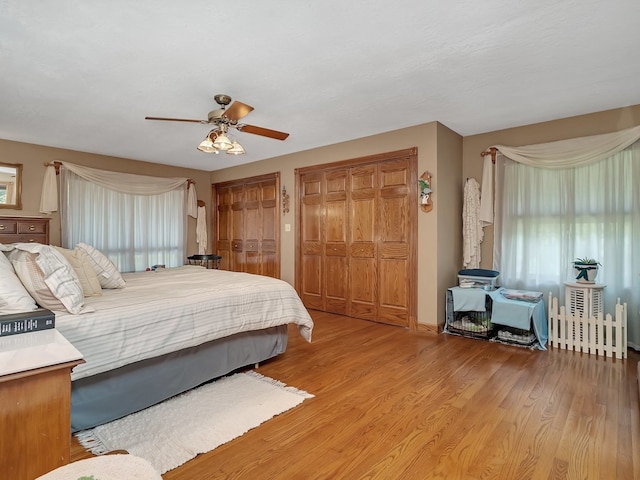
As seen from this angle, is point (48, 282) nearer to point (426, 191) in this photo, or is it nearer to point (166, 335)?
point (166, 335)

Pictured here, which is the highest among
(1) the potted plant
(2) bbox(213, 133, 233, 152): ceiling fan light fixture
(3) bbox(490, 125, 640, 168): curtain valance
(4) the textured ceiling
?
(4) the textured ceiling

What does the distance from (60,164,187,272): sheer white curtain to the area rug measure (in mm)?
4054

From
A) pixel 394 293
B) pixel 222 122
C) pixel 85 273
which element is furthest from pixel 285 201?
pixel 85 273

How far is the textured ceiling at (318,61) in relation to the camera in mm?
1981

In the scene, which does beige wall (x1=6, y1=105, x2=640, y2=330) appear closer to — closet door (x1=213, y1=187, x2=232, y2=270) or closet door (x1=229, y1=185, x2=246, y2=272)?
closet door (x1=229, y1=185, x2=246, y2=272)

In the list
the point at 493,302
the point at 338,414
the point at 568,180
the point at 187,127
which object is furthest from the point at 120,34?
the point at 568,180

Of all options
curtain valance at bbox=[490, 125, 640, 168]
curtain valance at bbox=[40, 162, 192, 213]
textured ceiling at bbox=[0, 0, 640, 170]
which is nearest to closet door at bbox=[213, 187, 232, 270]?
curtain valance at bbox=[40, 162, 192, 213]

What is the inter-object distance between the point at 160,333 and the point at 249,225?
4196mm

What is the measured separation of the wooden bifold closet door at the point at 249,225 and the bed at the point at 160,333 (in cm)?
274

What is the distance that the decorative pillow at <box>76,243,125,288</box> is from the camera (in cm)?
265

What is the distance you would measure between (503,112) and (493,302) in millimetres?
2022

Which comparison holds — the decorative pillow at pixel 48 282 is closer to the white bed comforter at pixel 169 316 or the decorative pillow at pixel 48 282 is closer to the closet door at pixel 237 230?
the white bed comforter at pixel 169 316

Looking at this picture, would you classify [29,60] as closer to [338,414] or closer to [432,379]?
[338,414]

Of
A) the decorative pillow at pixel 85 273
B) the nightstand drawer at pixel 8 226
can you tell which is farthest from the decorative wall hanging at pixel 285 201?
the nightstand drawer at pixel 8 226
